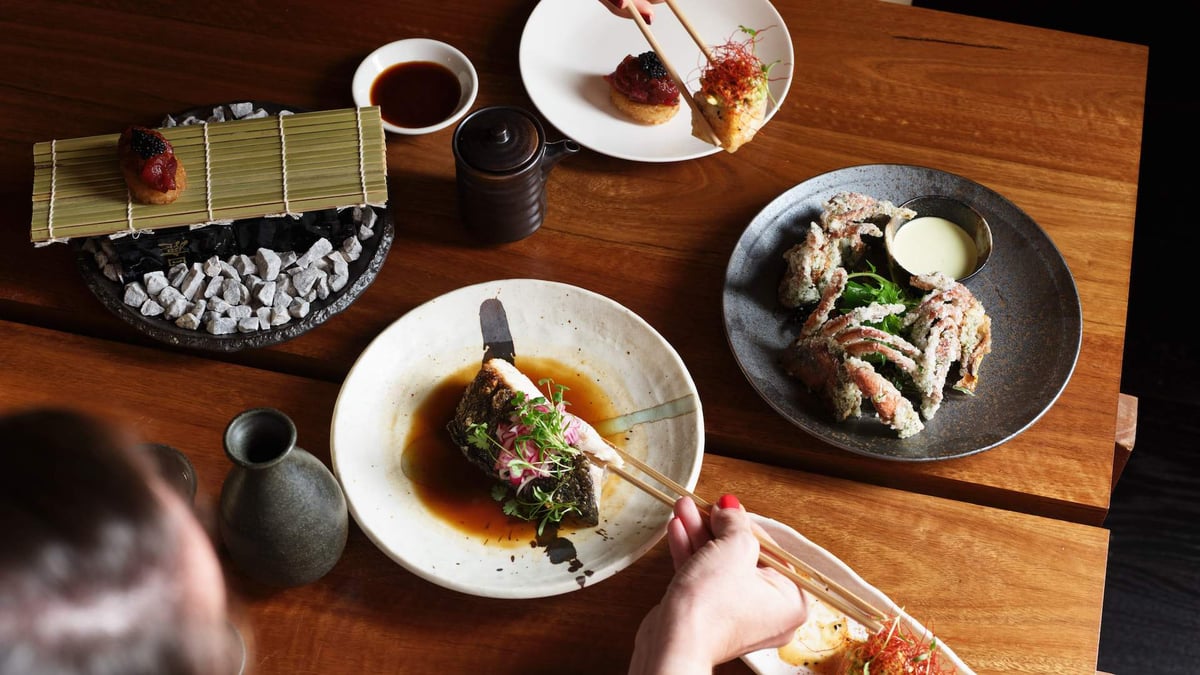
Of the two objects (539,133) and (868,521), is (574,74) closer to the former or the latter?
(539,133)

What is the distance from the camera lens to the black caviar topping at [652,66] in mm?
2002

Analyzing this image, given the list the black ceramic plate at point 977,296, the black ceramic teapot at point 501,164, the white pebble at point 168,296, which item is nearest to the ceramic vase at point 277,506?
the white pebble at point 168,296

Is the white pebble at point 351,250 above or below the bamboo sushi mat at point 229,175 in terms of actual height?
below

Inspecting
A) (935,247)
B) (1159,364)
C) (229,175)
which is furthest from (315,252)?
(1159,364)

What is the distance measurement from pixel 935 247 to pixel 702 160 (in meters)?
0.53

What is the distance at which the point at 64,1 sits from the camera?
2.24 metres

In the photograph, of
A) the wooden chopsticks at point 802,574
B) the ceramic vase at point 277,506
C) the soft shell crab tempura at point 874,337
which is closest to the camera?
the ceramic vase at point 277,506

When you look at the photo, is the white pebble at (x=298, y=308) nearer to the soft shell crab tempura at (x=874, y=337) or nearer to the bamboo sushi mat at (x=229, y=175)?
the bamboo sushi mat at (x=229, y=175)

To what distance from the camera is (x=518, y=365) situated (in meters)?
1.80

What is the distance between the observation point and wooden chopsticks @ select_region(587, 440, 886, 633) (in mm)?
1470

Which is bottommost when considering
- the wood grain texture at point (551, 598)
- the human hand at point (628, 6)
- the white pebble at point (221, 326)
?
the wood grain texture at point (551, 598)

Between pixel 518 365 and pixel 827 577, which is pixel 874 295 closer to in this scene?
pixel 827 577

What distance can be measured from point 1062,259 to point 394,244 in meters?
1.36

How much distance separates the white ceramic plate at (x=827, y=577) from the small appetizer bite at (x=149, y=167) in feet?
3.99
